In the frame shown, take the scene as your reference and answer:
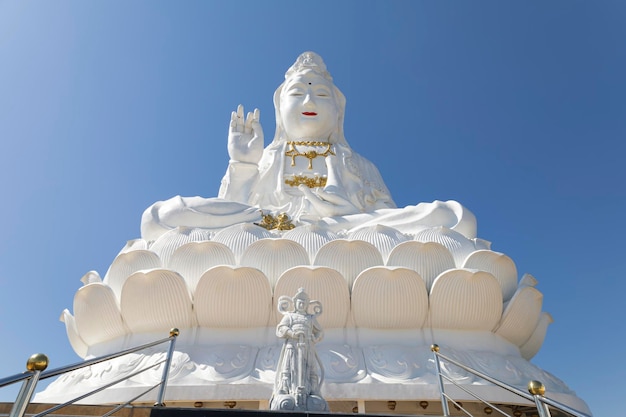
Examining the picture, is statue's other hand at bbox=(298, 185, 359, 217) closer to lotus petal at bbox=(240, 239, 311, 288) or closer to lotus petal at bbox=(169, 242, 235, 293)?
lotus petal at bbox=(240, 239, 311, 288)

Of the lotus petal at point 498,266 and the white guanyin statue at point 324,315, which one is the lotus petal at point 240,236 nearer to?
the white guanyin statue at point 324,315

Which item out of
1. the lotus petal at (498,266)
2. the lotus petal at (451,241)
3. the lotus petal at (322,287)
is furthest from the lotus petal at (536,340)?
the lotus petal at (322,287)

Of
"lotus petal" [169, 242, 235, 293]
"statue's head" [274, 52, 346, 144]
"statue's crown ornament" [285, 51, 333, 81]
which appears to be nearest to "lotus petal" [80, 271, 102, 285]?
"lotus petal" [169, 242, 235, 293]

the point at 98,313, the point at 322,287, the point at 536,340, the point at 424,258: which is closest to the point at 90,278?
the point at 98,313

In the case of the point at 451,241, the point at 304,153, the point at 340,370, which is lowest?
the point at 340,370

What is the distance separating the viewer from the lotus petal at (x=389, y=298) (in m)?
4.73

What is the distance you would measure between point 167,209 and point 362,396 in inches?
156

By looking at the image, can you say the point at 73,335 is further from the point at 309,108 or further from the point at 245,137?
the point at 309,108

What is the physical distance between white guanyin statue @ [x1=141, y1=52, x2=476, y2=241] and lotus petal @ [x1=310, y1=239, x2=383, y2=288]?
4.54 ft

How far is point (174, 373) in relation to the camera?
4332mm

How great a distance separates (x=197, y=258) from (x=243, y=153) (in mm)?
2912

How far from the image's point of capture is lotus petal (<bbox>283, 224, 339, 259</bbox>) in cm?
544

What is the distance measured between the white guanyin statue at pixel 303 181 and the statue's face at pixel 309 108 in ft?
0.07

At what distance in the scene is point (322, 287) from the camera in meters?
4.75
